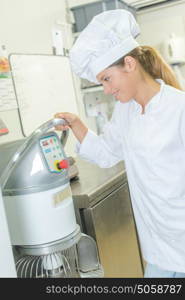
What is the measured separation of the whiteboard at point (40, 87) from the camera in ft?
7.41

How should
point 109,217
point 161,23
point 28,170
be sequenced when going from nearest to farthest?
point 28,170 → point 109,217 → point 161,23

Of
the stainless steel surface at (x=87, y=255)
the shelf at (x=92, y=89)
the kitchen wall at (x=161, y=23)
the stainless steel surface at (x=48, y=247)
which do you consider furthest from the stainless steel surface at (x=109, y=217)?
the kitchen wall at (x=161, y=23)

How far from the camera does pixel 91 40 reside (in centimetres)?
137

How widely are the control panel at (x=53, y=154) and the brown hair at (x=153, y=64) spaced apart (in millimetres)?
442

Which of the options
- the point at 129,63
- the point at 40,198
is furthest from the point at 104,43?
the point at 40,198

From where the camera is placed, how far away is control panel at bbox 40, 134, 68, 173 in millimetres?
1232

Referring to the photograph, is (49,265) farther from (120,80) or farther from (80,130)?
(120,80)

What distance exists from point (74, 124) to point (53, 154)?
0.33 metres

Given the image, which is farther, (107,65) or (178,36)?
(178,36)

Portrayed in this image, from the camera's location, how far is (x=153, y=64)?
1.43 metres

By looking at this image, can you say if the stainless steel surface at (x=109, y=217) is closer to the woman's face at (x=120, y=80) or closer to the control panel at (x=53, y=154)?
the control panel at (x=53, y=154)

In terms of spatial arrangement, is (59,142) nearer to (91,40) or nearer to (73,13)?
(91,40)

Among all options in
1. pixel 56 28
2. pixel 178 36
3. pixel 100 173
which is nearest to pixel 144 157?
pixel 100 173

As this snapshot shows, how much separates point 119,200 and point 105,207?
0.67 ft
